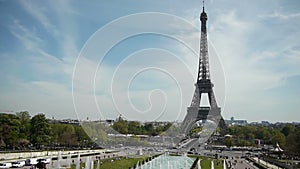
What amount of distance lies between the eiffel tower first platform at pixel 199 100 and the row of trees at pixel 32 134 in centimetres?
1608

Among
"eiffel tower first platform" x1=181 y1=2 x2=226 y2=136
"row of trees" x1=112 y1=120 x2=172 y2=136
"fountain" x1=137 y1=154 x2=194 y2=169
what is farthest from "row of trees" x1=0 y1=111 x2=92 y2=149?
"row of trees" x1=112 y1=120 x2=172 y2=136

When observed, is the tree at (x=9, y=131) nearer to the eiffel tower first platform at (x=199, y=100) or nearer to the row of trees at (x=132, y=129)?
the eiffel tower first platform at (x=199, y=100)

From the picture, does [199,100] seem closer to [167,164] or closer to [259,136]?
[259,136]

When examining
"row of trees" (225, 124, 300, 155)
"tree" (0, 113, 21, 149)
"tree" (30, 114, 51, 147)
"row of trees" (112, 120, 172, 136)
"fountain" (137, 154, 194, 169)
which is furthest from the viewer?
"row of trees" (112, 120, 172, 136)

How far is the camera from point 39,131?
37375 millimetres

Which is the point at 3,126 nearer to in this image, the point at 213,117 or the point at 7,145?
the point at 7,145

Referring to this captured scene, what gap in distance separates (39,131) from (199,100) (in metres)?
25.7

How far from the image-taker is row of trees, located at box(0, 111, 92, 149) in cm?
3322

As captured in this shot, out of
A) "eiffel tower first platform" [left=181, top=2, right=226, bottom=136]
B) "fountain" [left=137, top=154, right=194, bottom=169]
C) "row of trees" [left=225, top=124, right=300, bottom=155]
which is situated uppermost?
"eiffel tower first platform" [left=181, top=2, right=226, bottom=136]

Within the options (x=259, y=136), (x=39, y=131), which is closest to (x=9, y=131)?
(x=39, y=131)

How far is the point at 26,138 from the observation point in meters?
36.6

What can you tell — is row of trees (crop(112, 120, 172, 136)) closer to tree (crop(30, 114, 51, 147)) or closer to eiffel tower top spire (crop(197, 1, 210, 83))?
eiffel tower top spire (crop(197, 1, 210, 83))

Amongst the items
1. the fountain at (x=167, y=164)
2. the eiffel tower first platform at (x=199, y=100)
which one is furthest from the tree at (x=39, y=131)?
the eiffel tower first platform at (x=199, y=100)

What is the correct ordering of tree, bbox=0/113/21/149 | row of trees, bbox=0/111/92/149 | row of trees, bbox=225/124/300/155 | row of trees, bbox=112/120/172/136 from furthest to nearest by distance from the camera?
row of trees, bbox=112/120/172/136, row of trees, bbox=225/124/300/155, row of trees, bbox=0/111/92/149, tree, bbox=0/113/21/149
